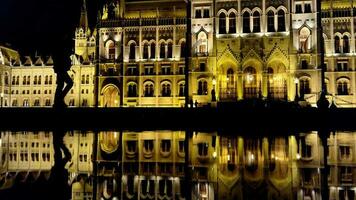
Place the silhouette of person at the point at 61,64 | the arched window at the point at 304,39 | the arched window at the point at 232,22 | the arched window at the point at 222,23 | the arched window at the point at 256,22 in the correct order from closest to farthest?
the silhouette of person at the point at 61,64 → the arched window at the point at 304,39 → the arched window at the point at 256,22 → the arched window at the point at 232,22 → the arched window at the point at 222,23

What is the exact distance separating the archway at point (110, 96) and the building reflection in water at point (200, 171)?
4604cm

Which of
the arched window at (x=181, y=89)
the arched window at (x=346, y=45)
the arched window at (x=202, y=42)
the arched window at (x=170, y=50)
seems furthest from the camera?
the arched window at (x=170, y=50)

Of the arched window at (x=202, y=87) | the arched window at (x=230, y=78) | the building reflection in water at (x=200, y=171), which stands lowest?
the building reflection in water at (x=200, y=171)

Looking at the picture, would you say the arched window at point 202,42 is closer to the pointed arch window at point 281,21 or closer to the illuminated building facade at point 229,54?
the illuminated building facade at point 229,54

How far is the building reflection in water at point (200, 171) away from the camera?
6316 mm

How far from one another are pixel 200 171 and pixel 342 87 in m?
48.5

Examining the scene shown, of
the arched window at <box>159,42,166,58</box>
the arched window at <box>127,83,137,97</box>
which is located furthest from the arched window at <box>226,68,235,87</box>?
the arched window at <box>127,83,137,97</box>

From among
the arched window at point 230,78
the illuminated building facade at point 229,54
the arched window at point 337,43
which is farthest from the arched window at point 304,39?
the arched window at point 230,78

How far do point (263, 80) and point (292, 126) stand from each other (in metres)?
25.2

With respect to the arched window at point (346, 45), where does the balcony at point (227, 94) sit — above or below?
below

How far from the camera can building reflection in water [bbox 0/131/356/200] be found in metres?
6.32

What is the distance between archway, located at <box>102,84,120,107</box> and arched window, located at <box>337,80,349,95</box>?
1280 inches

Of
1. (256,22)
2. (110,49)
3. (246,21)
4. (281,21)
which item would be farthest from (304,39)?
(110,49)

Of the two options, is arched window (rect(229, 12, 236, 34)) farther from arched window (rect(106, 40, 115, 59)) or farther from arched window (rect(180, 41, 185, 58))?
arched window (rect(106, 40, 115, 59))
